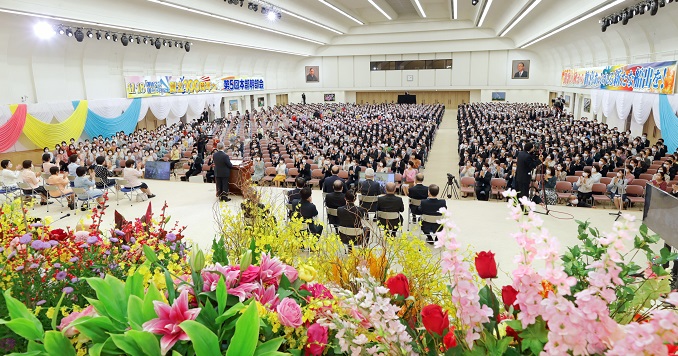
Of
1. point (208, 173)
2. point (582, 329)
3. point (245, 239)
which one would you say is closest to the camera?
point (582, 329)

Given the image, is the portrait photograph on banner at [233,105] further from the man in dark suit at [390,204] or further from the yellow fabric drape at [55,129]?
the man in dark suit at [390,204]

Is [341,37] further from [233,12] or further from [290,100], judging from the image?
[233,12]

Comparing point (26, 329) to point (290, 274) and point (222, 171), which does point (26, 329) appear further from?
point (222, 171)

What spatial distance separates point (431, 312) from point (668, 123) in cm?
1789

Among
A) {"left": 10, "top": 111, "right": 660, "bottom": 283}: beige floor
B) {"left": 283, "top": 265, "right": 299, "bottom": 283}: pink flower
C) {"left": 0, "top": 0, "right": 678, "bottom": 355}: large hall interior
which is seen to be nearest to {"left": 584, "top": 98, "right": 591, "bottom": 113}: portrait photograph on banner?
{"left": 0, "top": 0, "right": 678, "bottom": 355}: large hall interior

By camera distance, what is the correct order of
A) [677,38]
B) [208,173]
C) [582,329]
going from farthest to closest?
[677,38]
[208,173]
[582,329]

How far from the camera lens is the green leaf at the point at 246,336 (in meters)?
1.26

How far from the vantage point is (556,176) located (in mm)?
10930

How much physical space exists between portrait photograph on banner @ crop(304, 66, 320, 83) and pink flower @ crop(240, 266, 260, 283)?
45074 millimetres

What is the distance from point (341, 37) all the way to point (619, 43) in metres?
26.5

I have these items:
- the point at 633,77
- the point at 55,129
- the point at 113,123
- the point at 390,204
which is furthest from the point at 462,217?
the point at 113,123

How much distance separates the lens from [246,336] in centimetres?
127

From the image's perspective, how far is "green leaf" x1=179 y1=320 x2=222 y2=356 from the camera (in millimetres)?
1250

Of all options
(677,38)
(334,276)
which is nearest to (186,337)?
(334,276)
